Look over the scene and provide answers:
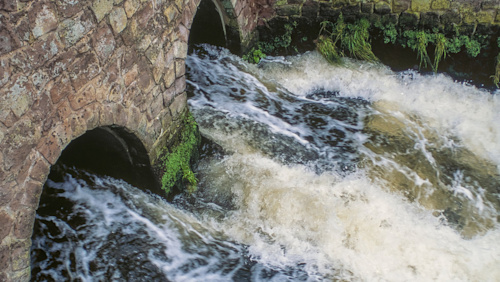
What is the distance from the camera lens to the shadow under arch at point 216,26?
546cm


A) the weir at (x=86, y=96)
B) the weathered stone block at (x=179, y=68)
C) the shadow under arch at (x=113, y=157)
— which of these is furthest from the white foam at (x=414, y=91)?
the shadow under arch at (x=113, y=157)

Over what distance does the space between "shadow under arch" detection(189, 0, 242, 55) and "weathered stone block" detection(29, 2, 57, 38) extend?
3.16 metres

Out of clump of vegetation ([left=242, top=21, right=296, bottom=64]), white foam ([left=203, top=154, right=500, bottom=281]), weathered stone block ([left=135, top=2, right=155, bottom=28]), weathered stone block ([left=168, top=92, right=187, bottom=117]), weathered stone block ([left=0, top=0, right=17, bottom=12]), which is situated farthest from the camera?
clump of vegetation ([left=242, top=21, right=296, bottom=64])

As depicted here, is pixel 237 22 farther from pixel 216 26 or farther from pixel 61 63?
pixel 61 63

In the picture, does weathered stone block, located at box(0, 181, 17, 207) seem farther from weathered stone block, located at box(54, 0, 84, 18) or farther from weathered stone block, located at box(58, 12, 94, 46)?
weathered stone block, located at box(54, 0, 84, 18)

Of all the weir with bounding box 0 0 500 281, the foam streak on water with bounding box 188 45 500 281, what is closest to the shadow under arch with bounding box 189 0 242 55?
the foam streak on water with bounding box 188 45 500 281

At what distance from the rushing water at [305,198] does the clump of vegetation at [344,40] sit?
1.77 ft

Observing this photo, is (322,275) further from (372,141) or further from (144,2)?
(144,2)

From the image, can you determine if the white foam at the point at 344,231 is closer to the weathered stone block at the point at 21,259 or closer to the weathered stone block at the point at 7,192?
the weathered stone block at the point at 21,259

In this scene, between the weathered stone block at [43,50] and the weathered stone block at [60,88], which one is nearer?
the weathered stone block at [43,50]

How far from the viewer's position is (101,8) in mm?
2746

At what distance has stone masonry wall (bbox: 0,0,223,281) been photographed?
7.32 feet

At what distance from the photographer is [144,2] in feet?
10.5

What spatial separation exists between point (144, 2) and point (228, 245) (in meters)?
1.93
